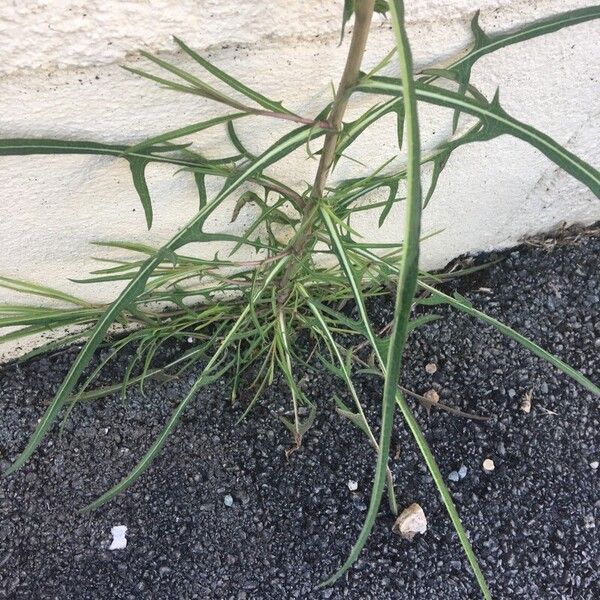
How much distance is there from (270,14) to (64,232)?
1.44 ft

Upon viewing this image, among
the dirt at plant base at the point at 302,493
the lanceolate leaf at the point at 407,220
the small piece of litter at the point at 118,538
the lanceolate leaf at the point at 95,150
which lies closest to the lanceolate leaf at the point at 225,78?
the lanceolate leaf at the point at 95,150

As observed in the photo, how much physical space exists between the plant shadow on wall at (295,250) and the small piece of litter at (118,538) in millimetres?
233

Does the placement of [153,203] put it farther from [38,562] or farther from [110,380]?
[38,562]

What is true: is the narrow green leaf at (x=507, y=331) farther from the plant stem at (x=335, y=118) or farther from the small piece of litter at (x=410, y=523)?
the small piece of litter at (x=410, y=523)

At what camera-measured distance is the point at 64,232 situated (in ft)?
2.92

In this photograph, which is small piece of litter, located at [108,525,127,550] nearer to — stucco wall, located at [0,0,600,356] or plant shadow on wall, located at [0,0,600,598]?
plant shadow on wall, located at [0,0,600,598]

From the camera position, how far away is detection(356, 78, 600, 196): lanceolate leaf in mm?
509

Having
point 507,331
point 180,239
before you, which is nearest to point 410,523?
point 507,331

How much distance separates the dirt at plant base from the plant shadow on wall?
63 millimetres

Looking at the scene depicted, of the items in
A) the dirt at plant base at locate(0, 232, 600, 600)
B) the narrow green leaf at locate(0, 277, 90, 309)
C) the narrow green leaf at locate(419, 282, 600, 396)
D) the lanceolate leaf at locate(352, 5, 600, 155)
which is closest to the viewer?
the lanceolate leaf at locate(352, 5, 600, 155)

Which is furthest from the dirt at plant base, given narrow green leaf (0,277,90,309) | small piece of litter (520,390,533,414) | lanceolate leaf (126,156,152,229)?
lanceolate leaf (126,156,152,229)

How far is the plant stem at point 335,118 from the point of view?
491 millimetres

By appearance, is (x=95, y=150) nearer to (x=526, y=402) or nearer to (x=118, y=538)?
(x=118, y=538)

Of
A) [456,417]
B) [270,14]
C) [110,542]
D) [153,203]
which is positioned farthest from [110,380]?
A: [270,14]
